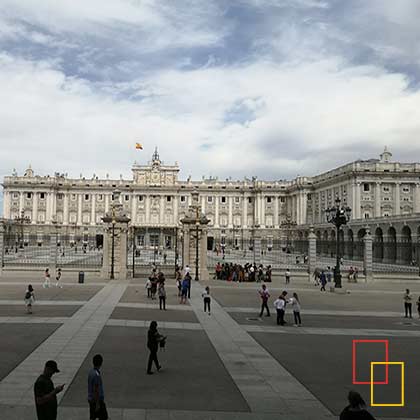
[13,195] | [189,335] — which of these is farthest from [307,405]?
[13,195]

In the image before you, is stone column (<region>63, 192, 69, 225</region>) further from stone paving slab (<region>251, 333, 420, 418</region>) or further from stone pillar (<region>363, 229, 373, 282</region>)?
stone paving slab (<region>251, 333, 420, 418</region>)

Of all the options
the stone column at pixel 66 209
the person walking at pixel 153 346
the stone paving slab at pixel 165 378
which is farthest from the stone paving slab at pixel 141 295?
the stone column at pixel 66 209

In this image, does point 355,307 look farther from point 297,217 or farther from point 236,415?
point 297,217

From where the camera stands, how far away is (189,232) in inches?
1287

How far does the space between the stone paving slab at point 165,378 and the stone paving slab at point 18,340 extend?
1.56 m

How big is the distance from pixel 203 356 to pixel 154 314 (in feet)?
21.4

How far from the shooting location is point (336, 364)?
1141cm

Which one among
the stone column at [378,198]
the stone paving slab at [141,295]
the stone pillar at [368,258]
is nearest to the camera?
the stone paving slab at [141,295]

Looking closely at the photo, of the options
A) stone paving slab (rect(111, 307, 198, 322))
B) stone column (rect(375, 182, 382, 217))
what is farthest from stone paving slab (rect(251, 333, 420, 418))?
stone column (rect(375, 182, 382, 217))

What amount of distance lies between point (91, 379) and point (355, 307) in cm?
1660

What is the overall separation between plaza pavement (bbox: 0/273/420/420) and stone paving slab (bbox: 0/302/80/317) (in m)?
0.05

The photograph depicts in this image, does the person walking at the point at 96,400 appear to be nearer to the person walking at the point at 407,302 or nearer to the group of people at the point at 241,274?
the person walking at the point at 407,302

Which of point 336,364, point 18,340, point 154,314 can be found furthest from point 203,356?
point 154,314

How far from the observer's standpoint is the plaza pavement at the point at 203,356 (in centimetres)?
848
